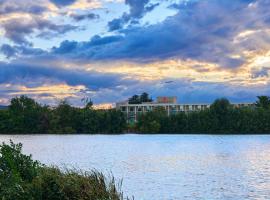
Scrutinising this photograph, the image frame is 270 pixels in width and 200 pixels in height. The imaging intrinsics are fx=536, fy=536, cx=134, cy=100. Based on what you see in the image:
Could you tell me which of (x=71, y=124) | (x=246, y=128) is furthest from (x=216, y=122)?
(x=71, y=124)

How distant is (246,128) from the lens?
19112 centimetres

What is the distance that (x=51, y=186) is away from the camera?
23.6 m

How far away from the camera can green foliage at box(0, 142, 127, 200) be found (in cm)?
2219

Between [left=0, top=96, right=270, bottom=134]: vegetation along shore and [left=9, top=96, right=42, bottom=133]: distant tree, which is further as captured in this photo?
[left=9, top=96, right=42, bottom=133]: distant tree

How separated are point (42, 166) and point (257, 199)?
1974cm

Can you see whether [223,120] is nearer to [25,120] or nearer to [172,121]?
[172,121]

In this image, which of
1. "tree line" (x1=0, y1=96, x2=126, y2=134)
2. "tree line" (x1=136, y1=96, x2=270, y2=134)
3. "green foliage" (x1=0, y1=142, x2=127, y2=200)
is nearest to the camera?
"green foliage" (x1=0, y1=142, x2=127, y2=200)

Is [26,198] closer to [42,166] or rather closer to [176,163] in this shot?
[42,166]

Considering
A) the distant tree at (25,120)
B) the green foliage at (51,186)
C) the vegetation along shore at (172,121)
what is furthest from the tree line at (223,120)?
the green foliage at (51,186)

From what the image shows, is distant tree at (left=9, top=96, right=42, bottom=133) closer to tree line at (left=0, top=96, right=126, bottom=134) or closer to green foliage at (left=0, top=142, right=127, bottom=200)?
tree line at (left=0, top=96, right=126, bottom=134)

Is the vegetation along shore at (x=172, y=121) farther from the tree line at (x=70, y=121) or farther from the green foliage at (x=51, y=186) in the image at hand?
the green foliage at (x=51, y=186)

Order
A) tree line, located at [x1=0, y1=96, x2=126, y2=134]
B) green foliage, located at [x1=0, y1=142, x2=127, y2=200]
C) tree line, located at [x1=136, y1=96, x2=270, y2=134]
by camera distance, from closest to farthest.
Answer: green foliage, located at [x1=0, y1=142, x2=127, y2=200], tree line, located at [x1=136, y1=96, x2=270, y2=134], tree line, located at [x1=0, y1=96, x2=126, y2=134]

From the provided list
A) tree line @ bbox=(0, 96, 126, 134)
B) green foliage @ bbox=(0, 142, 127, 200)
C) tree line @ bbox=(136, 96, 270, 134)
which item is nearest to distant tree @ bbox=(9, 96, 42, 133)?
tree line @ bbox=(0, 96, 126, 134)

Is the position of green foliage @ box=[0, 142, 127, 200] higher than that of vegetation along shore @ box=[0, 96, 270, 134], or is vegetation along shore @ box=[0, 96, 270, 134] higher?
vegetation along shore @ box=[0, 96, 270, 134]
